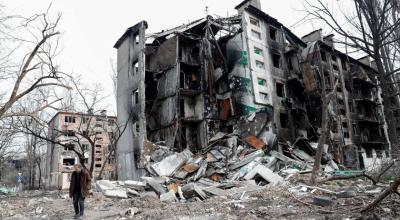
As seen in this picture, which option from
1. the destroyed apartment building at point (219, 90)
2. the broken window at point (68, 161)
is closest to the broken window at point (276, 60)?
the destroyed apartment building at point (219, 90)

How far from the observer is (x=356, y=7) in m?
14.4

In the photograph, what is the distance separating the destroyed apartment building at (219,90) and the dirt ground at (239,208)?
10178 mm

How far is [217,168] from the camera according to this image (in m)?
20.4

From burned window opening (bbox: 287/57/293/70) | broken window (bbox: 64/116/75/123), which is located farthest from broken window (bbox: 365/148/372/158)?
broken window (bbox: 64/116/75/123)

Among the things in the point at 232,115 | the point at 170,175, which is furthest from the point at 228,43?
the point at 170,175

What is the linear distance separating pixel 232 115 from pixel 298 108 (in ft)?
20.2

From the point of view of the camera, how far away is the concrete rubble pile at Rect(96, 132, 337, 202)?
15.1 m

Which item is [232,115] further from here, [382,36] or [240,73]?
[382,36]

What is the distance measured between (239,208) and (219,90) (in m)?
19.0

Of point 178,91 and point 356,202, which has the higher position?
point 178,91

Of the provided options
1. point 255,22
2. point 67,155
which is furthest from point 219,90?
point 67,155

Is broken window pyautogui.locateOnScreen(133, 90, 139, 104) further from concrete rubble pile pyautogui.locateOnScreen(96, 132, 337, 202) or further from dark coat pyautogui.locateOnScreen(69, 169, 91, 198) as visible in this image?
dark coat pyautogui.locateOnScreen(69, 169, 91, 198)

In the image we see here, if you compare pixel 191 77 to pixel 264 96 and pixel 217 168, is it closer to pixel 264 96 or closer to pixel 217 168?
pixel 264 96

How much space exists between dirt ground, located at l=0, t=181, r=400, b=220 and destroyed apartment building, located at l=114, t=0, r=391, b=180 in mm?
10178
